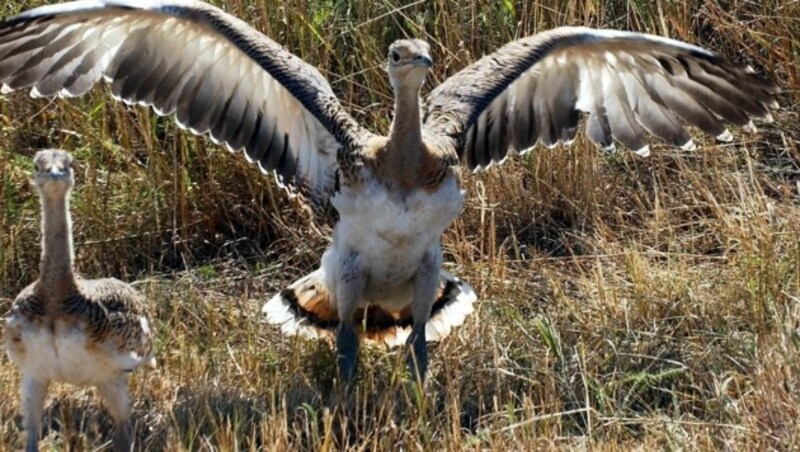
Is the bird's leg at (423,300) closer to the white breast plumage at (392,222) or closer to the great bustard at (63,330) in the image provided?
the white breast plumage at (392,222)

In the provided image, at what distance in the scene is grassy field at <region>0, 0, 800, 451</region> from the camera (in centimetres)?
665

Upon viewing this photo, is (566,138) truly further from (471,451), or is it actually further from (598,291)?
(471,451)

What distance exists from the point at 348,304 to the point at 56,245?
153cm

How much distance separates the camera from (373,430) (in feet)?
21.5

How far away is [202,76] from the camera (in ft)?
25.8

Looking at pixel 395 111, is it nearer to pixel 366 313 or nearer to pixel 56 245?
pixel 366 313

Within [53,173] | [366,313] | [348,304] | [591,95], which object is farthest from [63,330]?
[591,95]

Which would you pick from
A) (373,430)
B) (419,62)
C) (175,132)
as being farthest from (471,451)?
(175,132)

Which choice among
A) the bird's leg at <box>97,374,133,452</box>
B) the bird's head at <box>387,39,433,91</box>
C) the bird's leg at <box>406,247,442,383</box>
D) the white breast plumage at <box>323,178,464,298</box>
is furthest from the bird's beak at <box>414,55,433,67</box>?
the bird's leg at <box>97,374,133,452</box>

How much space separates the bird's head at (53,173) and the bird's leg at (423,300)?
5.64ft

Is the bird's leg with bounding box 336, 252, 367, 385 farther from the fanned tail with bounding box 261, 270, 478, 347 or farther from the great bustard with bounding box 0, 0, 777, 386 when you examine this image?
the fanned tail with bounding box 261, 270, 478, 347

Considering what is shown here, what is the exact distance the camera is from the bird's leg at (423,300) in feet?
24.2

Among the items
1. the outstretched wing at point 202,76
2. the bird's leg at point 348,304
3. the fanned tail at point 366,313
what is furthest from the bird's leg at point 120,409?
the outstretched wing at point 202,76

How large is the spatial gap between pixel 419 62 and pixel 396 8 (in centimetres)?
223
